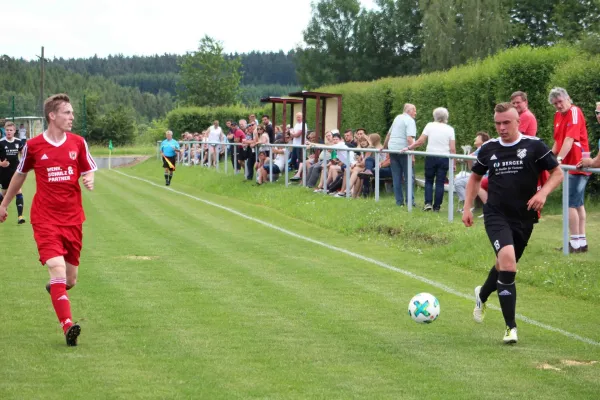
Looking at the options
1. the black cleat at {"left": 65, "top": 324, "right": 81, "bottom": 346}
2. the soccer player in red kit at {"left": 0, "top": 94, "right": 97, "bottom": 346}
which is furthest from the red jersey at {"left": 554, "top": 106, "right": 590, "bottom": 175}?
the black cleat at {"left": 65, "top": 324, "right": 81, "bottom": 346}

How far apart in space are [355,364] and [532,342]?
5.96ft

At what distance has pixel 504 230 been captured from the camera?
834 cm

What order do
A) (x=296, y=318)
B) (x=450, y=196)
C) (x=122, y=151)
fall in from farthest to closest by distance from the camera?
(x=122, y=151) < (x=450, y=196) < (x=296, y=318)

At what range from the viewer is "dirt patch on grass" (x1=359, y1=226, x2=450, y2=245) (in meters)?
14.6

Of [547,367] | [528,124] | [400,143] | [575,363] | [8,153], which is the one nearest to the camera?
[547,367]

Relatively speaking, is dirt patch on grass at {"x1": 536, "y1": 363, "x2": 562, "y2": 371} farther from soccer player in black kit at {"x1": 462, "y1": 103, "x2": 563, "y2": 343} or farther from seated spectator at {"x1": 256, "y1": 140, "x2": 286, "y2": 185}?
seated spectator at {"x1": 256, "y1": 140, "x2": 286, "y2": 185}

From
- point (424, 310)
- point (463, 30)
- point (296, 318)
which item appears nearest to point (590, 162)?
point (424, 310)

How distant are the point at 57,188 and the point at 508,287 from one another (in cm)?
397

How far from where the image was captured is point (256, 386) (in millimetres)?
6566

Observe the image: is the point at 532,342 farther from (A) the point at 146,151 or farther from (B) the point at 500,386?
(A) the point at 146,151

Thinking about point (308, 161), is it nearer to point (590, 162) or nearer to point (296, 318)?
point (590, 162)

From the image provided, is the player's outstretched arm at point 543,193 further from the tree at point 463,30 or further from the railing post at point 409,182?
the tree at point 463,30

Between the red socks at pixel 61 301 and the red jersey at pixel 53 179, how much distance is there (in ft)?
1.74

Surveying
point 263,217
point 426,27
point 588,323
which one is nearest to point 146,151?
point 426,27
